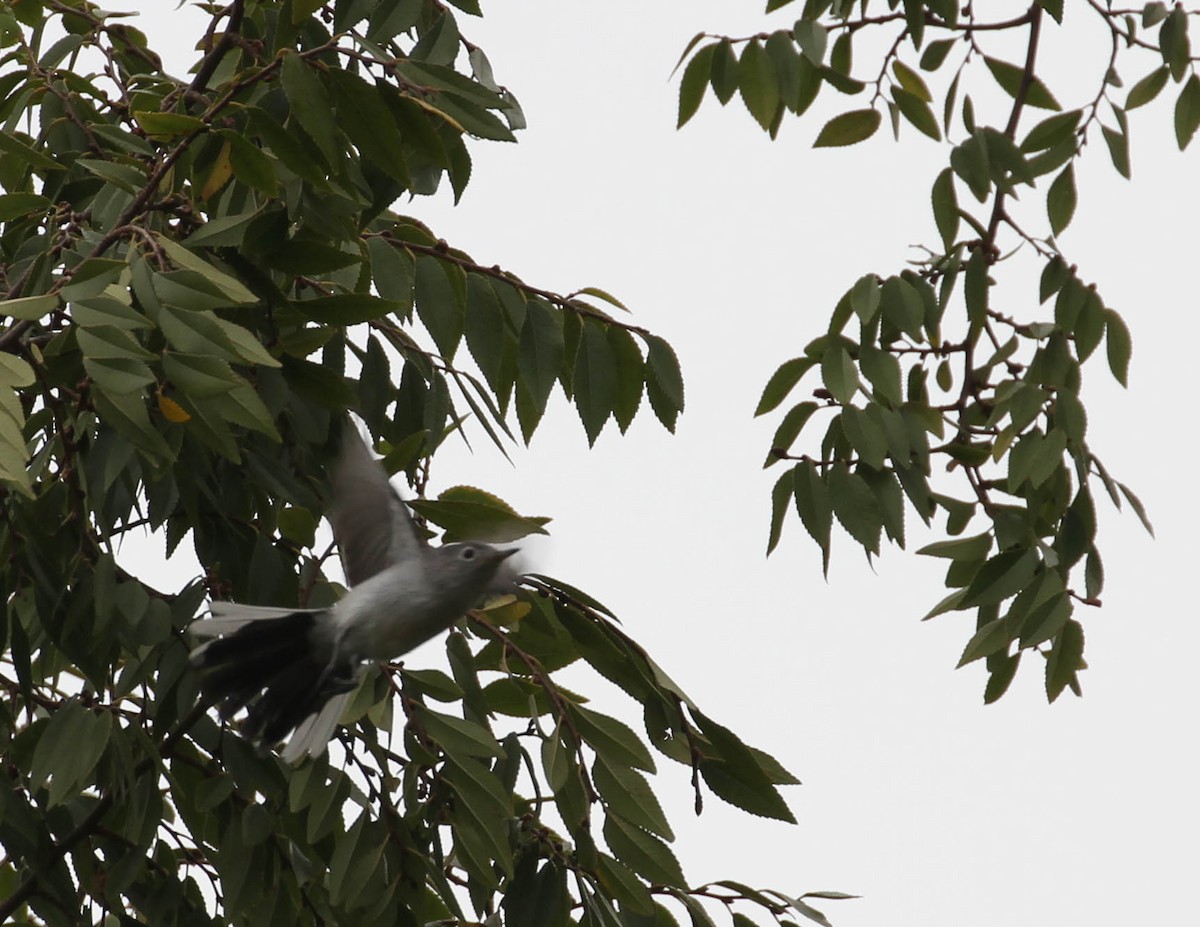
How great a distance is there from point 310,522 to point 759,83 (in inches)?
48.9

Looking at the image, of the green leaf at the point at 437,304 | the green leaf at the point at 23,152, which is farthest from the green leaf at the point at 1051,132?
the green leaf at the point at 23,152

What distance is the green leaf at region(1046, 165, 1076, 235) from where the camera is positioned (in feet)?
A: 10.2

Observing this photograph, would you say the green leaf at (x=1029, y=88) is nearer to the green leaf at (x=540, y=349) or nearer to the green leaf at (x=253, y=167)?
the green leaf at (x=540, y=349)

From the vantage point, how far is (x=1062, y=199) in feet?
10.3

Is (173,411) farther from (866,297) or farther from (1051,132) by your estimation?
(1051,132)

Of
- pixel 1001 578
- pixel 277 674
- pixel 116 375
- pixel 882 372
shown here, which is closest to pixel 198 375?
pixel 116 375

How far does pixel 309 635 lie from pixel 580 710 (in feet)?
1.35

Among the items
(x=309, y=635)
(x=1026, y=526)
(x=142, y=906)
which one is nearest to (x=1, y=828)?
(x=142, y=906)

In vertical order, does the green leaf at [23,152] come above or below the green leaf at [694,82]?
Answer: below

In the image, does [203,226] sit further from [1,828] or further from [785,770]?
[785,770]

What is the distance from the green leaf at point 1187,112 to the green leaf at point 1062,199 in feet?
0.80

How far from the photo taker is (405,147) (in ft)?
6.93

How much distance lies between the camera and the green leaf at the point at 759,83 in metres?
3.06

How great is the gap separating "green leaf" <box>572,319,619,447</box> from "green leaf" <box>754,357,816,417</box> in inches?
19.0
